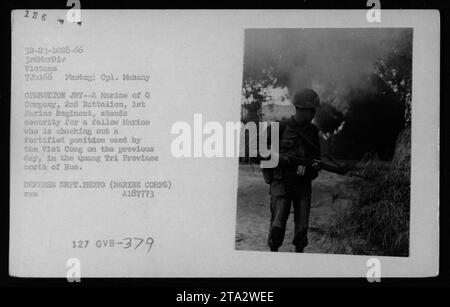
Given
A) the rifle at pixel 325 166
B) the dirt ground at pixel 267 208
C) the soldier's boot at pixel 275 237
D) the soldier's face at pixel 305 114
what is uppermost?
the soldier's face at pixel 305 114

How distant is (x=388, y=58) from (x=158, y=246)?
2.67ft

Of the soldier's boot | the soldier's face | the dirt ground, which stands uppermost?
the soldier's face

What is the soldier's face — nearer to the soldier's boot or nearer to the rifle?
the rifle

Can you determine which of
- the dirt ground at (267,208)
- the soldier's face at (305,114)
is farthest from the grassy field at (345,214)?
the soldier's face at (305,114)

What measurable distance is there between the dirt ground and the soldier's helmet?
191 millimetres

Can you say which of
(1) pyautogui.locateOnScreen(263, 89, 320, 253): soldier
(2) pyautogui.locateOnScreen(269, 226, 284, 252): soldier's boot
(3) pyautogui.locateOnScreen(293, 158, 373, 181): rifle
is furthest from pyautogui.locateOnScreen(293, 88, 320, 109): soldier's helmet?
(2) pyautogui.locateOnScreen(269, 226, 284, 252): soldier's boot

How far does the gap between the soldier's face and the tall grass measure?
194mm

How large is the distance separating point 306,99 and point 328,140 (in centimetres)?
13

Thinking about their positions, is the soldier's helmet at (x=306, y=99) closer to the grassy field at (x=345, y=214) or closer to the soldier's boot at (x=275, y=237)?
the grassy field at (x=345, y=214)

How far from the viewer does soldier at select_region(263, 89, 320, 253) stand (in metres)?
1.78

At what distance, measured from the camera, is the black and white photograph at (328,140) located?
70.2 inches

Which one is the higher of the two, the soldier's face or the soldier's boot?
the soldier's face

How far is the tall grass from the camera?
5.86ft
